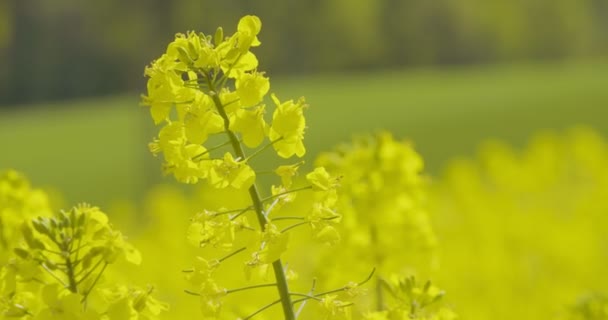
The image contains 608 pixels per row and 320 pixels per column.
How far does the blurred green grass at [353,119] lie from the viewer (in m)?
18.8

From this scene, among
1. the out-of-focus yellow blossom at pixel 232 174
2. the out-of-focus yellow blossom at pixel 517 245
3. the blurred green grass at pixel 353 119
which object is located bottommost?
the out-of-focus yellow blossom at pixel 232 174

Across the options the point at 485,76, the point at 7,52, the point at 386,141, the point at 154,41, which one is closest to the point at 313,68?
the point at 485,76

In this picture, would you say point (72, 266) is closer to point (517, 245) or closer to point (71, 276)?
point (71, 276)

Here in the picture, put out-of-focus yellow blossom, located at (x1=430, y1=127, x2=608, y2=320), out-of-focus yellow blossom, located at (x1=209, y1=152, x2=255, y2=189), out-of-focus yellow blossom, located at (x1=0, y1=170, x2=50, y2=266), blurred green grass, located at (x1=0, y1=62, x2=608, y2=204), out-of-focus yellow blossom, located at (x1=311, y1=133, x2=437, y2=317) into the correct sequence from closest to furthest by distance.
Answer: out-of-focus yellow blossom, located at (x1=209, y1=152, x2=255, y2=189) < out-of-focus yellow blossom, located at (x1=0, y1=170, x2=50, y2=266) < out-of-focus yellow blossom, located at (x1=311, y1=133, x2=437, y2=317) < out-of-focus yellow blossom, located at (x1=430, y1=127, x2=608, y2=320) < blurred green grass, located at (x1=0, y1=62, x2=608, y2=204)

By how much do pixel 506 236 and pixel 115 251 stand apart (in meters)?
6.62

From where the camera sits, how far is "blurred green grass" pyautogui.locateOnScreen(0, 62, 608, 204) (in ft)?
61.7

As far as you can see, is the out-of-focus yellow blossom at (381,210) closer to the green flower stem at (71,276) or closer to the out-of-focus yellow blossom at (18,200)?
the out-of-focus yellow blossom at (18,200)

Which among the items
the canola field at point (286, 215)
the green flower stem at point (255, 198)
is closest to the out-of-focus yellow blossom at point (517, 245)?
the canola field at point (286, 215)

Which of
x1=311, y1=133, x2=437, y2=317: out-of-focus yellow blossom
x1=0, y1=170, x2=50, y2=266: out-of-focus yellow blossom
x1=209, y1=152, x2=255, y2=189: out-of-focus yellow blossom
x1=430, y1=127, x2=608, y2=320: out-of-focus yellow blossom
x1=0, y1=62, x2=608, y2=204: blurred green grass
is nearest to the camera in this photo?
x1=209, y1=152, x2=255, y2=189: out-of-focus yellow blossom

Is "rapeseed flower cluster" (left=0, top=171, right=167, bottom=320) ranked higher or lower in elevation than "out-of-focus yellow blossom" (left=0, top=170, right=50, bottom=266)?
lower

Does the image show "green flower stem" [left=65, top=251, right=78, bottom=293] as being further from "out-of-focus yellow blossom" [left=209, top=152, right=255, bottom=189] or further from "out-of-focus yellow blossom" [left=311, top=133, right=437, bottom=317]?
"out-of-focus yellow blossom" [left=311, top=133, right=437, bottom=317]

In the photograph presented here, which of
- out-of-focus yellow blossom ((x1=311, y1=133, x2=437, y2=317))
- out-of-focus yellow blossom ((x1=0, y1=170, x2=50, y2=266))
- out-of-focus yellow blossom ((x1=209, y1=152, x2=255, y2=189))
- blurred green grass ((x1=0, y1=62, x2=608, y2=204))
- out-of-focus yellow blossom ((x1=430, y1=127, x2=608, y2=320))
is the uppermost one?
blurred green grass ((x1=0, y1=62, x2=608, y2=204))

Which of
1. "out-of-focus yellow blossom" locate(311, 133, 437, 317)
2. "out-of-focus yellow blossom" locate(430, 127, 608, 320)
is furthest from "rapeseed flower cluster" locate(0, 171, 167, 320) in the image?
"out-of-focus yellow blossom" locate(430, 127, 608, 320)

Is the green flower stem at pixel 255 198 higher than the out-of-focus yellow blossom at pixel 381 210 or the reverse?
the reverse
